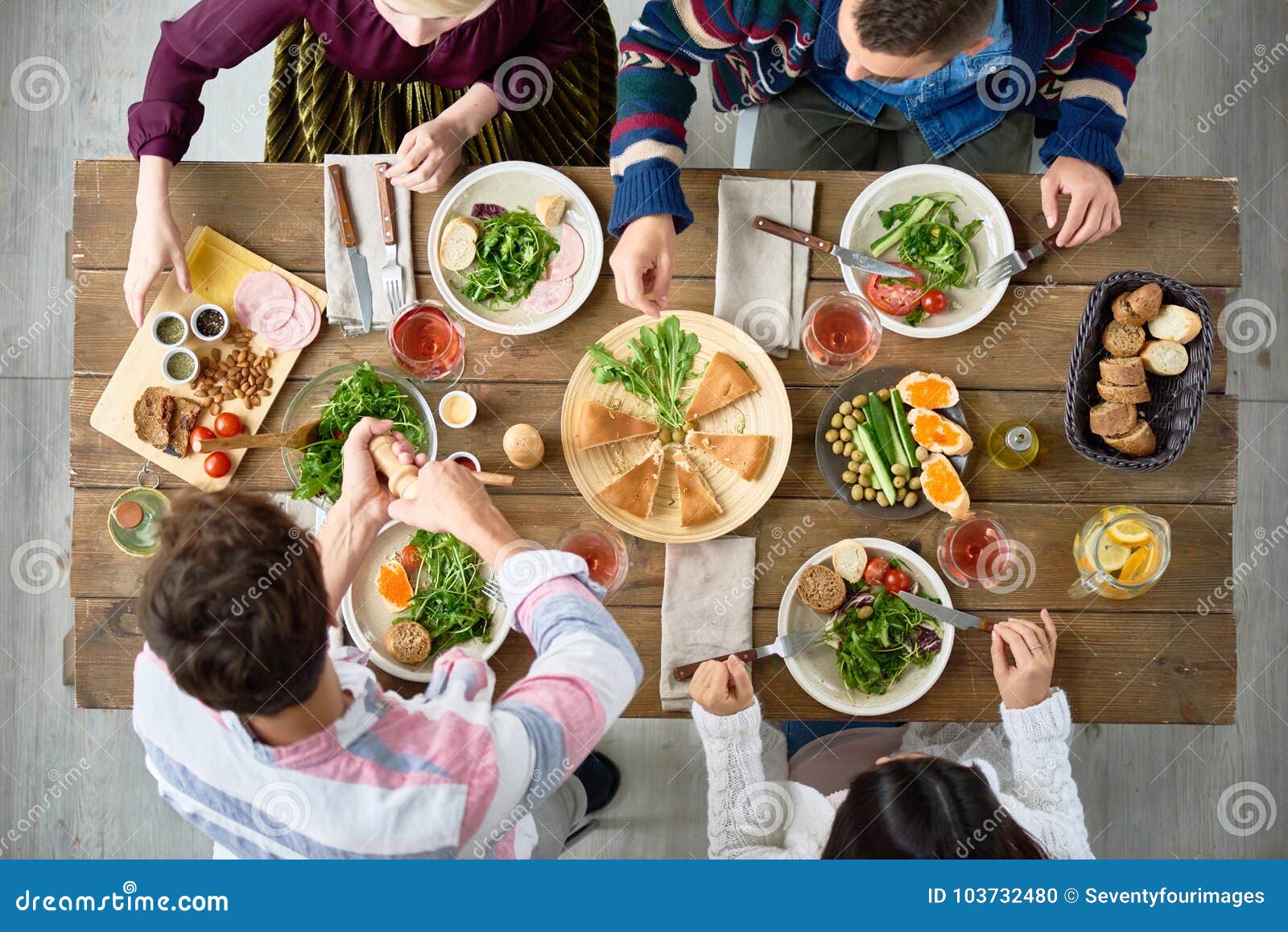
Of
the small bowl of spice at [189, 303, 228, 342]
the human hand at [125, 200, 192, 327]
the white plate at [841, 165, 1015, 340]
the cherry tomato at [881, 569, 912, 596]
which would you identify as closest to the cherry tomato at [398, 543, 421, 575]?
the small bowl of spice at [189, 303, 228, 342]

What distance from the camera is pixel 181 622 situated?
4.07 ft

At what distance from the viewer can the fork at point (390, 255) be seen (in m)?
1.90

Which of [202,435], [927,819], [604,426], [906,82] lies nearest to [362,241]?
[202,435]

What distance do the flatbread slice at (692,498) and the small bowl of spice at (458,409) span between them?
467 mm

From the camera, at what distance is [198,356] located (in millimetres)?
1907

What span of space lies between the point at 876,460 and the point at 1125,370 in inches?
21.5

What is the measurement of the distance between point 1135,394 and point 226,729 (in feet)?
6.09

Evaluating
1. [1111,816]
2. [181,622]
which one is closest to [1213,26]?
[1111,816]

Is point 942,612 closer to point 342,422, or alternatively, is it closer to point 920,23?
point 920,23

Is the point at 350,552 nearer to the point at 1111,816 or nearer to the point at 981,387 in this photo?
the point at 981,387

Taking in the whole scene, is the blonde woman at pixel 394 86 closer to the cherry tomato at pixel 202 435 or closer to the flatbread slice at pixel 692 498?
the cherry tomato at pixel 202 435

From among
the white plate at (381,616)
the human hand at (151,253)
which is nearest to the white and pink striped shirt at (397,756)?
the white plate at (381,616)

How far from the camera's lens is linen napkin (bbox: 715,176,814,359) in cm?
192

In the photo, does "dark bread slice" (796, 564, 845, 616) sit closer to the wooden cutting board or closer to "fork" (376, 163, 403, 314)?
"fork" (376, 163, 403, 314)
